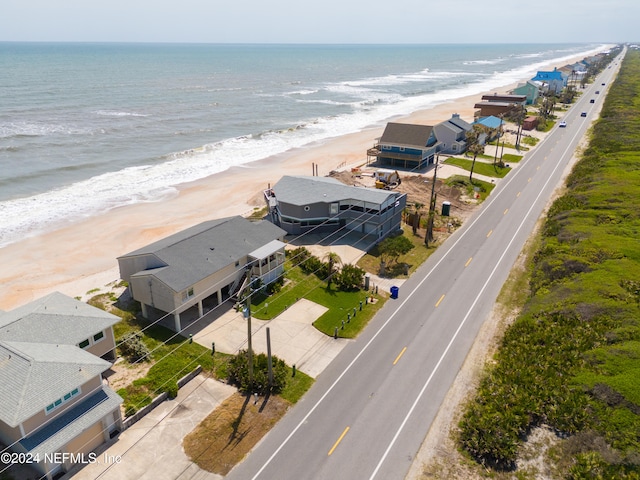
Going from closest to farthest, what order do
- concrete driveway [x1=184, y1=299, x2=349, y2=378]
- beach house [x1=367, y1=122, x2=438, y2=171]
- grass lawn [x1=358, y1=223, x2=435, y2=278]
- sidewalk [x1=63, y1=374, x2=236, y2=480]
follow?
sidewalk [x1=63, y1=374, x2=236, y2=480] < concrete driveway [x1=184, y1=299, x2=349, y2=378] < grass lawn [x1=358, y1=223, x2=435, y2=278] < beach house [x1=367, y1=122, x2=438, y2=171]

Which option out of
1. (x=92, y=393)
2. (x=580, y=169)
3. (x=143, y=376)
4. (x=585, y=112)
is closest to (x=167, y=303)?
(x=143, y=376)

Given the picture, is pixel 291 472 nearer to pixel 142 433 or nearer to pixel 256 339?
pixel 142 433

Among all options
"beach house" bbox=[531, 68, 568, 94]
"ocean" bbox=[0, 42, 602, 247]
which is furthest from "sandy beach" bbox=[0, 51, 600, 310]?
"beach house" bbox=[531, 68, 568, 94]

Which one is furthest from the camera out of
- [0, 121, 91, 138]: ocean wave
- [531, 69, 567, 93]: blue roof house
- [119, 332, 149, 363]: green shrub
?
[531, 69, 567, 93]: blue roof house

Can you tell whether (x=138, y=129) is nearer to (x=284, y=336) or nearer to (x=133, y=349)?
(x=133, y=349)

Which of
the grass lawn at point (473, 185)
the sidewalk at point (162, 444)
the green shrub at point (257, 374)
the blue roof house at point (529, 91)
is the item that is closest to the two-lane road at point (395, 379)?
the green shrub at point (257, 374)

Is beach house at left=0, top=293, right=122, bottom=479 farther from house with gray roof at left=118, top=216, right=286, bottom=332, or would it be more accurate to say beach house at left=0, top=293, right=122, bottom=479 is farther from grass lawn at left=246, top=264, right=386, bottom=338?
grass lawn at left=246, top=264, right=386, bottom=338
